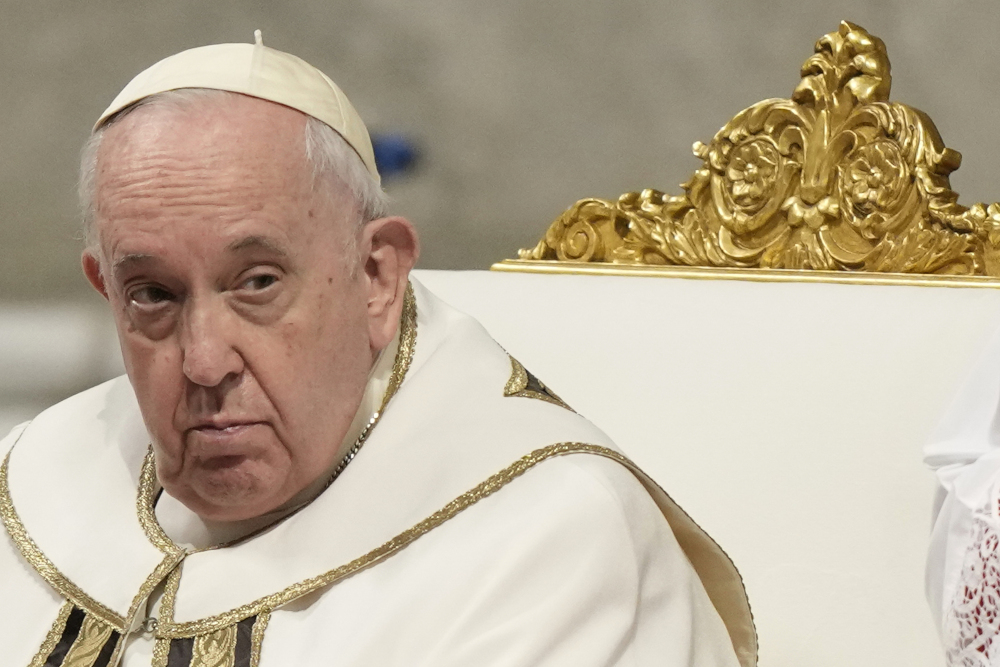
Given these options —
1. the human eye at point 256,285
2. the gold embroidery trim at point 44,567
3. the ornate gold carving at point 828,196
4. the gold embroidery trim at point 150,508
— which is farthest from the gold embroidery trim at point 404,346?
the ornate gold carving at point 828,196

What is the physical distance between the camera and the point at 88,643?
5.93 feet

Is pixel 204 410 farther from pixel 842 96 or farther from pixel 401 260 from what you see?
pixel 842 96

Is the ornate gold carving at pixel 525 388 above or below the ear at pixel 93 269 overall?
below

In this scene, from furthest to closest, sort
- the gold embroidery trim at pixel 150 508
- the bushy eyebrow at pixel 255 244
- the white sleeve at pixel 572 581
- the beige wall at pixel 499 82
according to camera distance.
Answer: the beige wall at pixel 499 82 < the gold embroidery trim at pixel 150 508 < the bushy eyebrow at pixel 255 244 < the white sleeve at pixel 572 581

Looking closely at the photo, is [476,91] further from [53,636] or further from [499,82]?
[53,636]

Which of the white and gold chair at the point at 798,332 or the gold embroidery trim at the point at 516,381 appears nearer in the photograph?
the gold embroidery trim at the point at 516,381

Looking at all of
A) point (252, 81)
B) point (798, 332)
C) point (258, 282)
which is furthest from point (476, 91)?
point (258, 282)

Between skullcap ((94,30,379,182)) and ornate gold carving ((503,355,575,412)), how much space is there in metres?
0.39

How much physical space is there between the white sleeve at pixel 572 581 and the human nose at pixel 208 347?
1.18ft

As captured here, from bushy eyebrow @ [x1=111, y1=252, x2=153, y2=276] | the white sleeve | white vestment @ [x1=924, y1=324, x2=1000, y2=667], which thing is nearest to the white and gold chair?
white vestment @ [x1=924, y1=324, x2=1000, y2=667]

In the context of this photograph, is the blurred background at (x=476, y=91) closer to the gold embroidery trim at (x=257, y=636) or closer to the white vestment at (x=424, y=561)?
the white vestment at (x=424, y=561)

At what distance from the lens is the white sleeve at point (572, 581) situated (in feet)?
5.15

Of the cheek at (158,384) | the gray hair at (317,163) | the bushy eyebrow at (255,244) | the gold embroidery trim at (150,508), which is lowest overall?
the gold embroidery trim at (150,508)

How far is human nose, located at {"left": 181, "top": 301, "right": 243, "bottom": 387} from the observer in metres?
1.68
